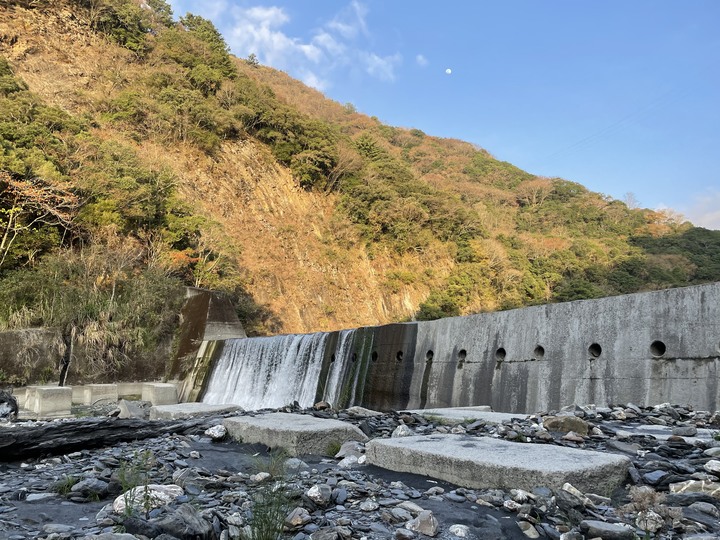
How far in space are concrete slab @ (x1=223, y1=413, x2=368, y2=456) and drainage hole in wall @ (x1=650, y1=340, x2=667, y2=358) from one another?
10.2 ft

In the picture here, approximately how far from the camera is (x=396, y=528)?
7.70 ft

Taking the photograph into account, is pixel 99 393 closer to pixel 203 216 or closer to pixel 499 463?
pixel 203 216

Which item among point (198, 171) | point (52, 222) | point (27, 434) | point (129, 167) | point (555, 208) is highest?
point (555, 208)

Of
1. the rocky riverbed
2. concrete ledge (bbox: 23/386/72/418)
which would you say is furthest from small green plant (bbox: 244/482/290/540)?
concrete ledge (bbox: 23/386/72/418)

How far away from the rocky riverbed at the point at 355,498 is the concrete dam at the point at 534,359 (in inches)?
33.7

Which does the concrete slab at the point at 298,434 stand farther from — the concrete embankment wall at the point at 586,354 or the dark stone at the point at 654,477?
the concrete embankment wall at the point at 586,354

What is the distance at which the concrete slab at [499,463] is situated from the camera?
2633mm

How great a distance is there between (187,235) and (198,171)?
6.92 meters

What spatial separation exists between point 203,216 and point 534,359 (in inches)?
621

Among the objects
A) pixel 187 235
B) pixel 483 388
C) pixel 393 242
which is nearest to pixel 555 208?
pixel 393 242

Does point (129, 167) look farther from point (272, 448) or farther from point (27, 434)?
point (272, 448)

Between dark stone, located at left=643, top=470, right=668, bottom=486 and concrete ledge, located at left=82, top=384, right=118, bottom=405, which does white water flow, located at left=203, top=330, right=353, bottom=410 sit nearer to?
concrete ledge, located at left=82, top=384, right=118, bottom=405

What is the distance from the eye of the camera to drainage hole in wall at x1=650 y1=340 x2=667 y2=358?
502 cm

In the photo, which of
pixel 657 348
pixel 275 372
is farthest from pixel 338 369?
pixel 657 348
